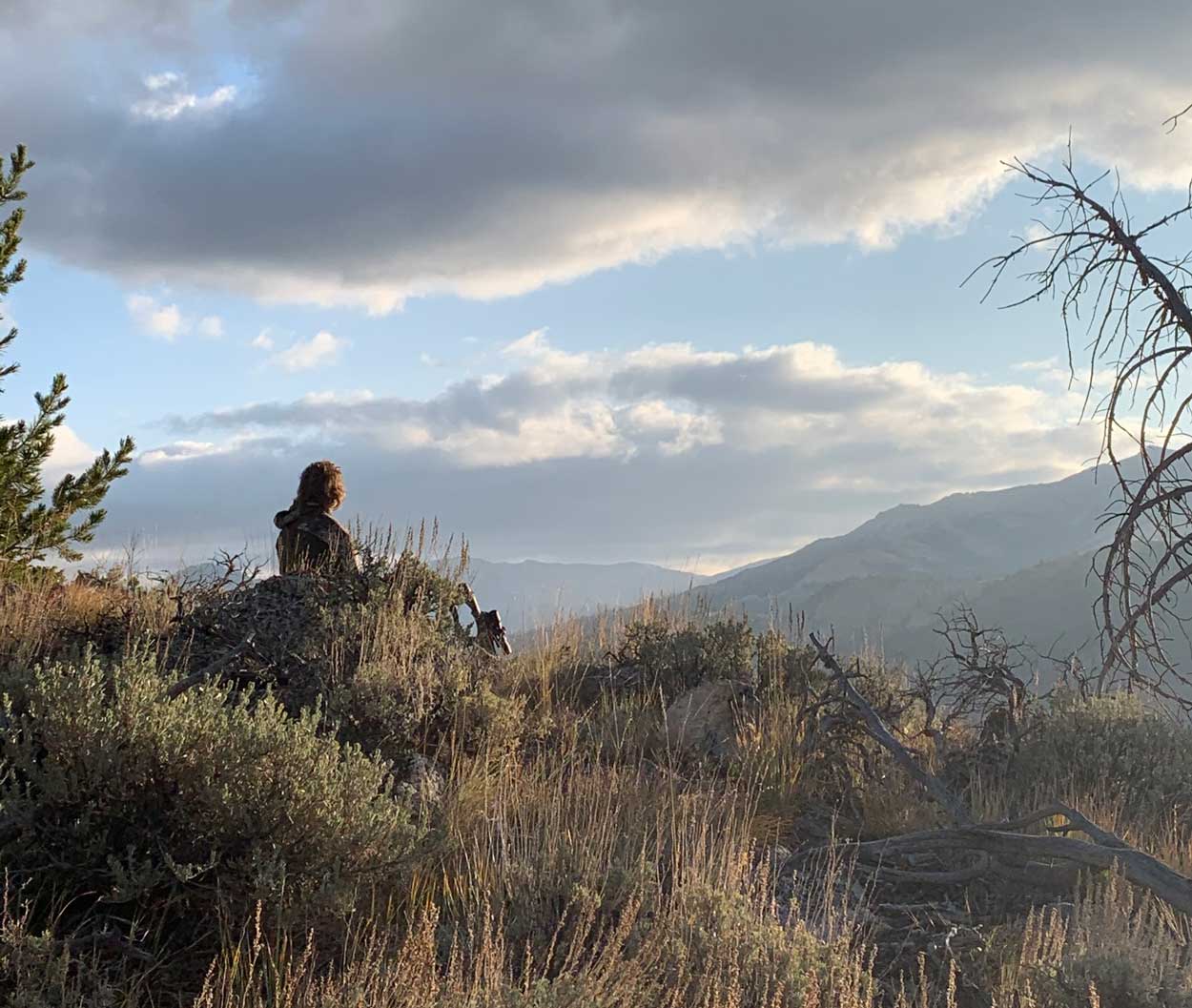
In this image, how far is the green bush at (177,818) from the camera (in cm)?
396

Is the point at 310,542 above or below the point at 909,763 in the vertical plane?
above

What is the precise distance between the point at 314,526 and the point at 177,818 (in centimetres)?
616

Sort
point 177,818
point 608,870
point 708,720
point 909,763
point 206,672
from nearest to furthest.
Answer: point 177,818 < point 608,870 < point 206,672 < point 909,763 < point 708,720

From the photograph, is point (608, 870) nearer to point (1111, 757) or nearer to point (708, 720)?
point (708, 720)

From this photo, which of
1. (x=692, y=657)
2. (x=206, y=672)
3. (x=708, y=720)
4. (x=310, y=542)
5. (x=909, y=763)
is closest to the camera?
(x=206, y=672)

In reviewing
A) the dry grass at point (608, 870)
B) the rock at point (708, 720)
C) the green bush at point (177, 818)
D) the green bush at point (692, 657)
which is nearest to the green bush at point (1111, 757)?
the dry grass at point (608, 870)

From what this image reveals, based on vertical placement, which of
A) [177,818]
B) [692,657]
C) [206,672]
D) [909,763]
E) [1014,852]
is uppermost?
[206,672]

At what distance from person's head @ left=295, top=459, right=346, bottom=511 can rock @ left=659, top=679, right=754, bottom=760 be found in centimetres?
412

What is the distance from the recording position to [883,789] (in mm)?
7531

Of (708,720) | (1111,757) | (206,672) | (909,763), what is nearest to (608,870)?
(206,672)

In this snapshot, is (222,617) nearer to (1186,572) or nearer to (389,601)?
(389,601)

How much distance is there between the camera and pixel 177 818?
13.5 ft

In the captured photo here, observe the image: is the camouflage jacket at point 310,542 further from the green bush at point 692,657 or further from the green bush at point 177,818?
the green bush at point 177,818

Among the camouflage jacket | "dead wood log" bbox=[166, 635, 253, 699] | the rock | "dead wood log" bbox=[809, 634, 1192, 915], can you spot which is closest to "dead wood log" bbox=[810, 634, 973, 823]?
"dead wood log" bbox=[809, 634, 1192, 915]
